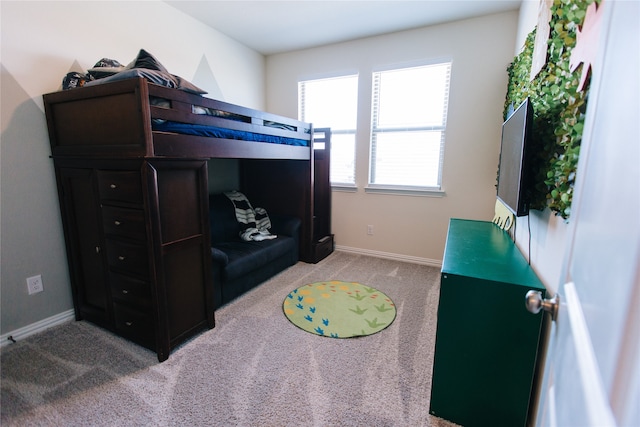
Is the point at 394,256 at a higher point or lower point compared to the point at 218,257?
lower

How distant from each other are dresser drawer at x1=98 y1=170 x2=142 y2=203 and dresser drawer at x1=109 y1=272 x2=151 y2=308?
0.49m

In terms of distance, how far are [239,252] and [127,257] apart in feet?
3.10

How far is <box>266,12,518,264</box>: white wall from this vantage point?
9.30 ft

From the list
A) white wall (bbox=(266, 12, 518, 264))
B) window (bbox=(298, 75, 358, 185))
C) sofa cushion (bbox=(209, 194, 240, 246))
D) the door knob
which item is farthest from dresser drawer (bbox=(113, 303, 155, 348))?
window (bbox=(298, 75, 358, 185))

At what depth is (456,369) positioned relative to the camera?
→ 1312mm

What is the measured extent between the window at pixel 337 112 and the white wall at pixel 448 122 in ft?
0.31

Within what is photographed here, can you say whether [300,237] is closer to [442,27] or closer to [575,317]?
[442,27]

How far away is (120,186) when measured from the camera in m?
1.66

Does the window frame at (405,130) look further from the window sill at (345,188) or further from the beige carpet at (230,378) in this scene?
the beige carpet at (230,378)

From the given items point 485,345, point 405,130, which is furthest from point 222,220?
point 485,345

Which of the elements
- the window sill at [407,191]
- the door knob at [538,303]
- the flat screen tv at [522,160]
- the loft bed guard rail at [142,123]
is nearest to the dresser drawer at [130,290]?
the loft bed guard rail at [142,123]

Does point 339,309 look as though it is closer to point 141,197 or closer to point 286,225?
point 286,225

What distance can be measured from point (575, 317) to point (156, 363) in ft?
6.42

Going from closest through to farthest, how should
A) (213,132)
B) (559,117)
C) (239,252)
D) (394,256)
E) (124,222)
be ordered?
(559,117) → (124,222) → (213,132) → (239,252) → (394,256)
